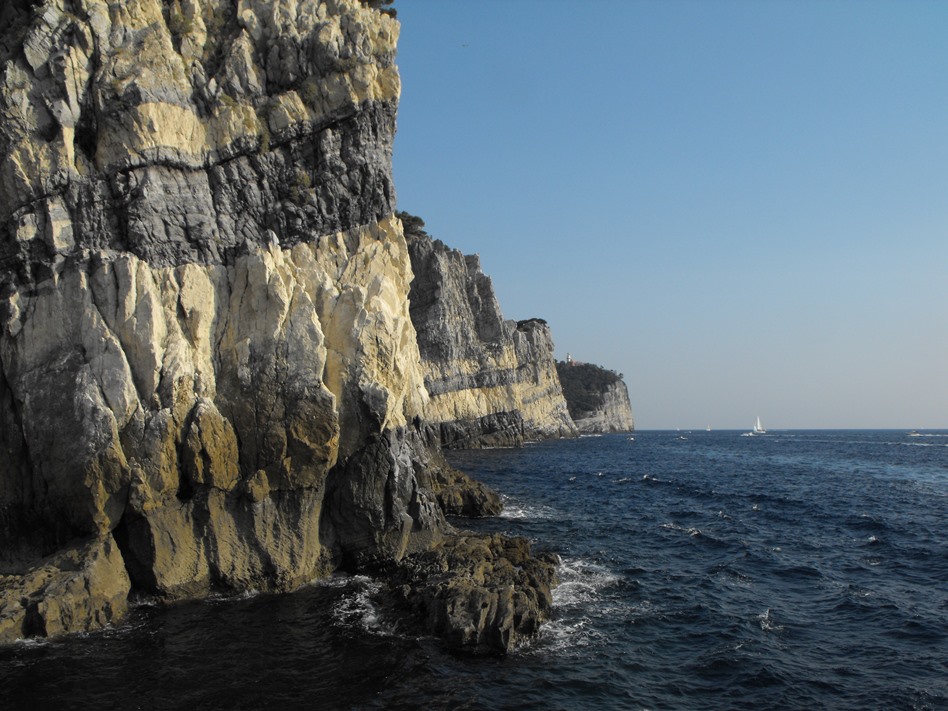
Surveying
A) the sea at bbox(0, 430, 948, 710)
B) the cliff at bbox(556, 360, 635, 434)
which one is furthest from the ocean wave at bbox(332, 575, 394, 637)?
the cliff at bbox(556, 360, 635, 434)

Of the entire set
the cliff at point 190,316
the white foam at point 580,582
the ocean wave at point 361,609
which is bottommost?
the white foam at point 580,582

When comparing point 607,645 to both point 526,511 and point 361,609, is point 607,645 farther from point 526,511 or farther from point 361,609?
point 526,511

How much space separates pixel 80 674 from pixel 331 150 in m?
22.0

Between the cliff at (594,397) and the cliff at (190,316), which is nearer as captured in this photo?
the cliff at (190,316)

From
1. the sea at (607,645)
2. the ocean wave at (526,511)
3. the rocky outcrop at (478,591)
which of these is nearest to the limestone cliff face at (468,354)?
the ocean wave at (526,511)

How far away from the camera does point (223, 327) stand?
82.8ft

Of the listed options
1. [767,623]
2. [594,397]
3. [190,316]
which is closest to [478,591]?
[767,623]

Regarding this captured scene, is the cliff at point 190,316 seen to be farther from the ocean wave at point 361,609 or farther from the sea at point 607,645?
the sea at point 607,645

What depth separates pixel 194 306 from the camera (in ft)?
80.6

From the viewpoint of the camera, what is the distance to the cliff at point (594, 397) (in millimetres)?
173500

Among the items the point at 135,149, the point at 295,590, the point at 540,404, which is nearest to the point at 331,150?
the point at 135,149

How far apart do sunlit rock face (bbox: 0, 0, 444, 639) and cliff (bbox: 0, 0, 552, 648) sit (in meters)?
0.09

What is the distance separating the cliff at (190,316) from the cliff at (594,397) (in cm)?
14297

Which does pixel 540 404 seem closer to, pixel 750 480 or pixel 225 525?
pixel 750 480
